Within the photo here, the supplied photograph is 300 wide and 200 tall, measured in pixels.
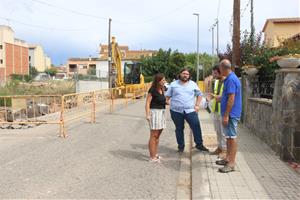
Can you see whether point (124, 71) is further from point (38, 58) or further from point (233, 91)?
point (38, 58)

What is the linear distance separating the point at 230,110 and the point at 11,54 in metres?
105

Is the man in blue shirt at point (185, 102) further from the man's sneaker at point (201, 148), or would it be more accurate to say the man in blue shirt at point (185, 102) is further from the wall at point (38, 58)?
the wall at point (38, 58)

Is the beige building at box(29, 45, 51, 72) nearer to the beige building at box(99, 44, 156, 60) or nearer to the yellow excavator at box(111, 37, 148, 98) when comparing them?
the beige building at box(99, 44, 156, 60)

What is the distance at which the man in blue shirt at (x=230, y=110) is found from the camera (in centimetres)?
719

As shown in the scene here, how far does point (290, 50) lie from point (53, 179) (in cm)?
705

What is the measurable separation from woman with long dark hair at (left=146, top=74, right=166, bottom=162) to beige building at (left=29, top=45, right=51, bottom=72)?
14134cm

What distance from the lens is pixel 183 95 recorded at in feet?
30.7

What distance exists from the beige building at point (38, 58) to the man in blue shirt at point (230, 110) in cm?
14302

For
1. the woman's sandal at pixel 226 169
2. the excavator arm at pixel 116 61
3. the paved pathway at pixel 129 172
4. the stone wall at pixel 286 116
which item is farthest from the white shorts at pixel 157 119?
the excavator arm at pixel 116 61

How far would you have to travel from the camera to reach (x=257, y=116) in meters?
11.7

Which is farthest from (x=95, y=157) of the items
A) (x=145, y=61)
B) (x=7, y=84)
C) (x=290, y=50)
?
(x=145, y=61)

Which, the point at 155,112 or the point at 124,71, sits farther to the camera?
the point at 124,71

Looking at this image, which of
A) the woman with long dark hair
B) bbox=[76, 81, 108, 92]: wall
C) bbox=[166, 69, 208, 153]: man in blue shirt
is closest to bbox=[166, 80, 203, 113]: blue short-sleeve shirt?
bbox=[166, 69, 208, 153]: man in blue shirt

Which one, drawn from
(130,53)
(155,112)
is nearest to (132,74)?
(155,112)
